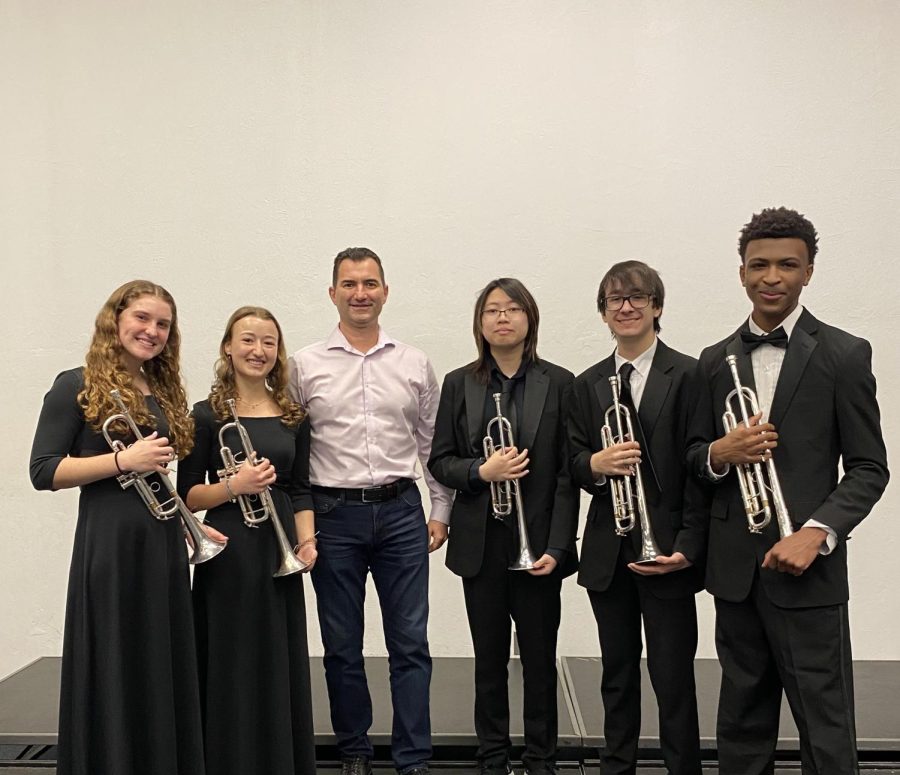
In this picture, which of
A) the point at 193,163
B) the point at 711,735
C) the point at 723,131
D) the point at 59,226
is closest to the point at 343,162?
the point at 193,163

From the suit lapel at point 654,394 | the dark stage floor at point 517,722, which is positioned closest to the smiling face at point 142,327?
the suit lapel at point 654,394

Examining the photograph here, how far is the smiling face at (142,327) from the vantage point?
254 centimetres

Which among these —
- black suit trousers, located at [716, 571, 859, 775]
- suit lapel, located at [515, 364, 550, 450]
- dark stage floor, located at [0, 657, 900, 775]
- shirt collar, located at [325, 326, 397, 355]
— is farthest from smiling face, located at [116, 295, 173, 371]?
black suit trousers, located at [716, 571, 859, 775]

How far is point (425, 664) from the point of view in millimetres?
2998

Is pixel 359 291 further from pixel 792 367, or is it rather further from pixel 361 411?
pixel 792 367

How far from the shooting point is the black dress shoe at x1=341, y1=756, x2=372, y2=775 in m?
2.93

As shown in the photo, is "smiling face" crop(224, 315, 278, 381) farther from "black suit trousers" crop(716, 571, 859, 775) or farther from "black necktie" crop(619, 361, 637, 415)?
"black suit trousers" crop(716, 571, 859, 775)

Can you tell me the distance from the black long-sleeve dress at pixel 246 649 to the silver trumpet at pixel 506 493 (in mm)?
710

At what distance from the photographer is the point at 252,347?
2764 millimetres

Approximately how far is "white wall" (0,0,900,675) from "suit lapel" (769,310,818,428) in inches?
78.1

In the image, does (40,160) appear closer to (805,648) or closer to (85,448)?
(85,448)

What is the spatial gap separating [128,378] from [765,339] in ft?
6.06

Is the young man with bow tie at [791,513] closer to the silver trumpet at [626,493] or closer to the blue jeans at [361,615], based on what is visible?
the silver trumpet at [626,493]

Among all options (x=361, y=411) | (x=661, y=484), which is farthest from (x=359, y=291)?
(x=661, y=484)
